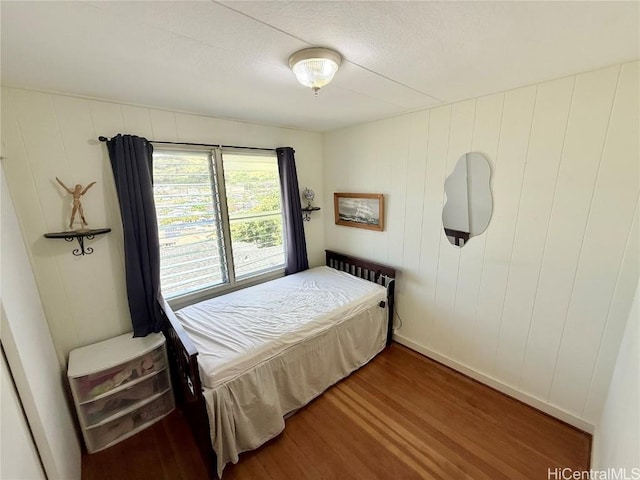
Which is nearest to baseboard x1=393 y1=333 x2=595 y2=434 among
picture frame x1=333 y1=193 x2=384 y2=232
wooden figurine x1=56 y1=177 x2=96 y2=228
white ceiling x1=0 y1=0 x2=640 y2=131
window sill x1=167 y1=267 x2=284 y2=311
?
picture frame x1=333 y1=193 x2=384 y2=232

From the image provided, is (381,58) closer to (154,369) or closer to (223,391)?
(223,391)

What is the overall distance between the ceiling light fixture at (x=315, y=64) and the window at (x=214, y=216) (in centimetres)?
133

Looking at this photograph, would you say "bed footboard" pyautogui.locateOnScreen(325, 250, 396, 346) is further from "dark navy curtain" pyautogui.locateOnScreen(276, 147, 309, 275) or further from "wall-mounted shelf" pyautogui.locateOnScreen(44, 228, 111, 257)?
"wall-mounted shelf" pyautogui.locateOnScreen(44, 228, 111, 257)

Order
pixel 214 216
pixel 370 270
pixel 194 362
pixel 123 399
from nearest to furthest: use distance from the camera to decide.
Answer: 1. pixel 194 362
2. pixel 123 399
3. pixel 214 216
4. pixel 370 270

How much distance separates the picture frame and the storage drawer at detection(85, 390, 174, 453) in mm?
2175

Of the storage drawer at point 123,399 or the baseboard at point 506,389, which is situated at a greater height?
the storage drawer at point 123,399

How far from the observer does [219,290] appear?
249 cm

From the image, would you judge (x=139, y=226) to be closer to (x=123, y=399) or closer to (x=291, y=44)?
(x=123, y=399)

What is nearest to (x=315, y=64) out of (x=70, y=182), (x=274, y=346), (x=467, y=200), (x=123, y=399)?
(x=467, y=200)

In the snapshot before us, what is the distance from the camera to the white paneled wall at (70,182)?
1516 mm

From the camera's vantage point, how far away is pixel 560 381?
1760mm

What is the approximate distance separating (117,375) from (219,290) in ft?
3.13

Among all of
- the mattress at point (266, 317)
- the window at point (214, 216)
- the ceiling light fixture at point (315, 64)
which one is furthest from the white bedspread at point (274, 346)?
the ceiling light fixture at point (315, 64)

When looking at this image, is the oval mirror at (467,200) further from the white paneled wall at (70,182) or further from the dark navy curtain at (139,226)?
the dark navy curtain at (139,226)
